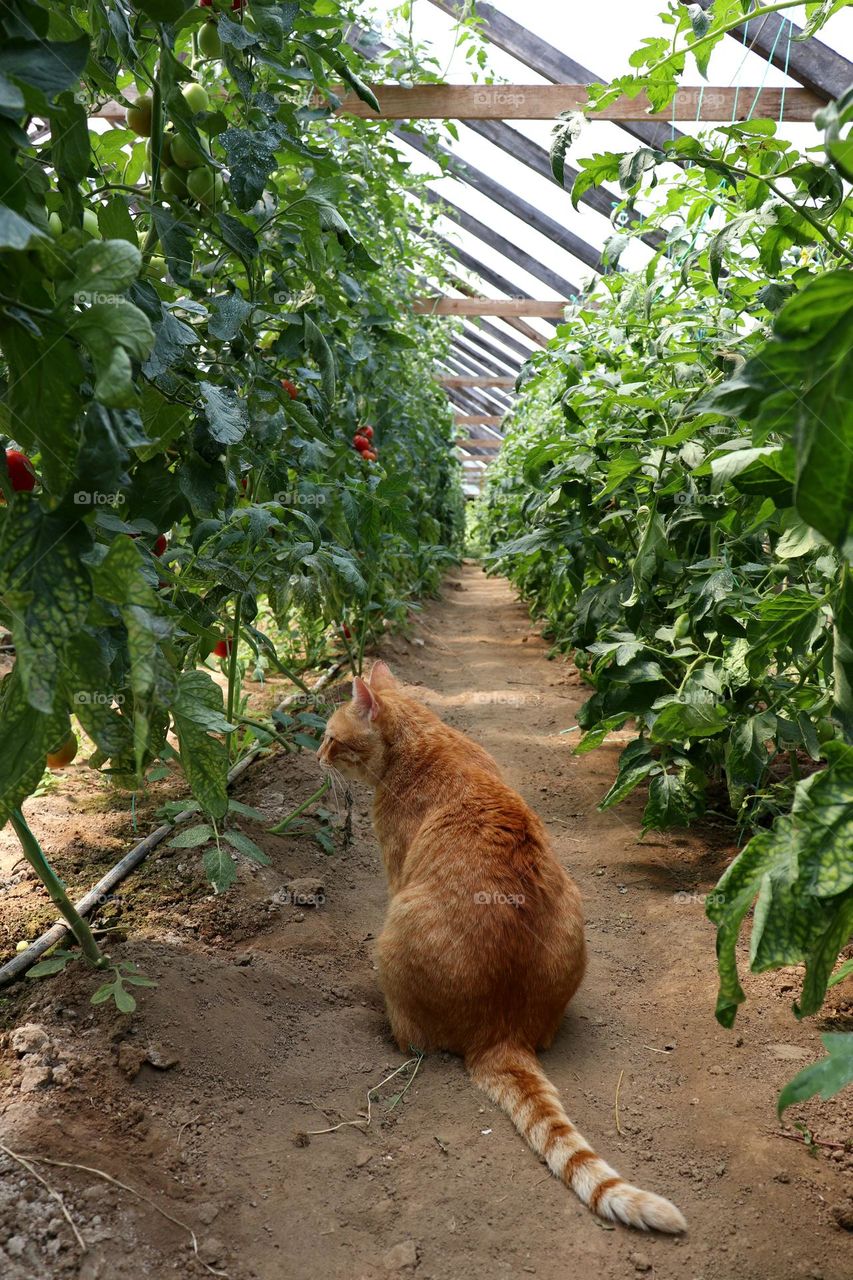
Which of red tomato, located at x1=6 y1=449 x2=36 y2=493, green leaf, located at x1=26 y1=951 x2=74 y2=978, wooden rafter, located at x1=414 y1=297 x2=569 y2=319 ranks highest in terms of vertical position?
wooden rafter, located at x1=414 y1=297 x2=569 y2=319

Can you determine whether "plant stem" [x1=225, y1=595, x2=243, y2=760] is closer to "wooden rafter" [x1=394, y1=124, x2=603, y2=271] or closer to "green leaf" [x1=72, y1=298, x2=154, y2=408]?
"green leaf" [x1=72, y1=298, x2=154, y2=408]

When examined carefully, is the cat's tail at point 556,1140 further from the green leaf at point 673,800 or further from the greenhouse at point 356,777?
the green leaf at point 673,800

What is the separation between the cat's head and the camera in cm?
263

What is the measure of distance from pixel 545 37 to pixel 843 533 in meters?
7.27

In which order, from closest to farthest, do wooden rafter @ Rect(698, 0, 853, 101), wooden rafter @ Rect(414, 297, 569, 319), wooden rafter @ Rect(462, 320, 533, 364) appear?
wooden rafter @ Rect(698, 0, 853, 101) < wooden rafter @ Rect(414, 297, 569, 319) < wooden rafter @ Rect(462, 320, 533, 364)

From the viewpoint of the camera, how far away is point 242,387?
2.22m

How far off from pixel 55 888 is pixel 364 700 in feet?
3.64

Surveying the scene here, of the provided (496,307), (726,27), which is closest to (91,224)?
(726,27)

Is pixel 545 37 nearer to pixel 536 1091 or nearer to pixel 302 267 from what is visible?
pixel 302 267

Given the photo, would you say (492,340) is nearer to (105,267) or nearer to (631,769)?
(631,769)

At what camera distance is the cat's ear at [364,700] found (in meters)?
2.61

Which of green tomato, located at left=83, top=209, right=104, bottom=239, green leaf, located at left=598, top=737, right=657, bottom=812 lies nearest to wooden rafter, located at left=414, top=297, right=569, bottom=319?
green leaf, located at left=598, top=737, right=657, bottom=812

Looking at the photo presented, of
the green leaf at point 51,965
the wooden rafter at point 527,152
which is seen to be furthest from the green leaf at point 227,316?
the wooden rafter at point 527,152

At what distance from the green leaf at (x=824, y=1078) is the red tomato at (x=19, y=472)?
4.73 ft
